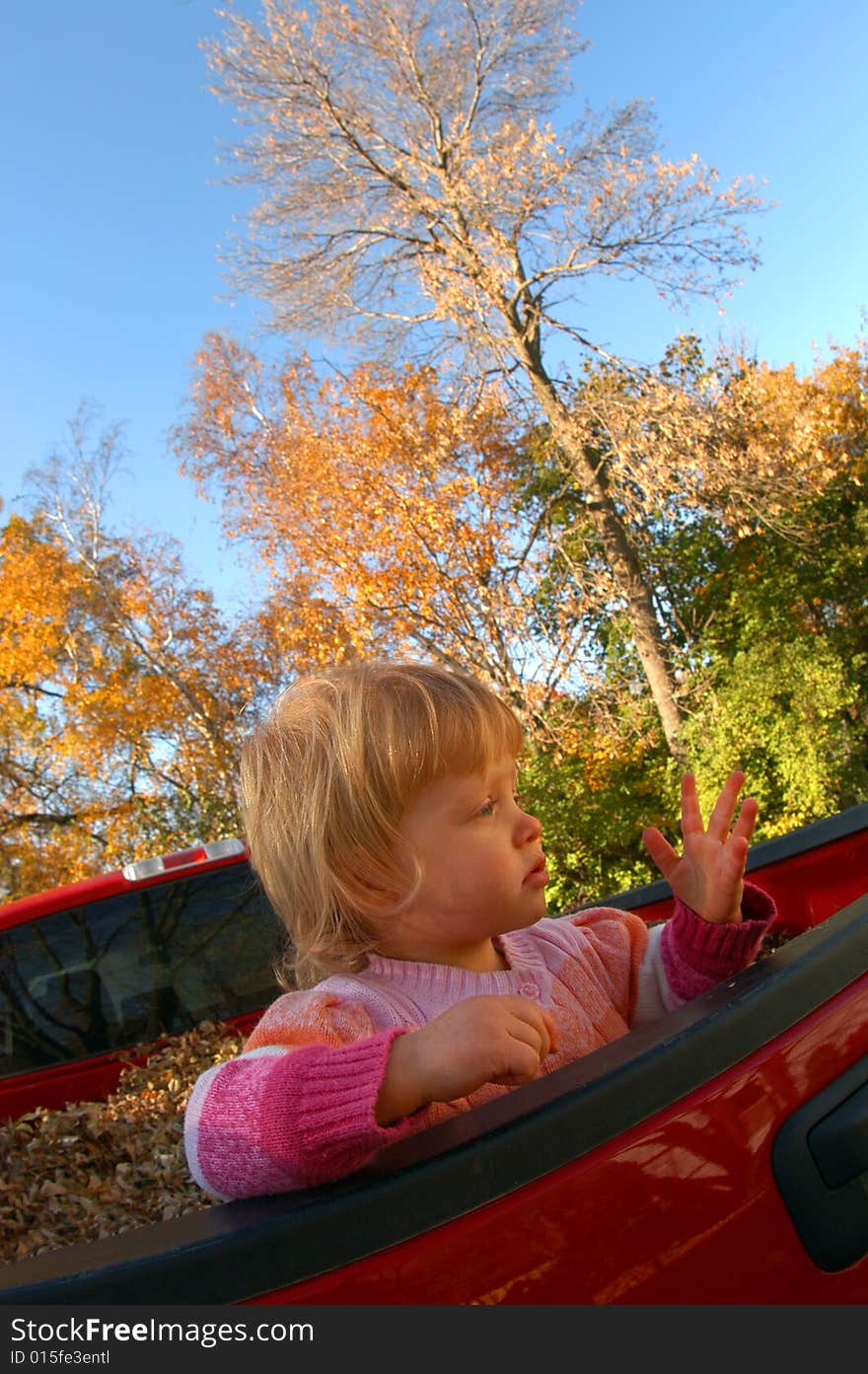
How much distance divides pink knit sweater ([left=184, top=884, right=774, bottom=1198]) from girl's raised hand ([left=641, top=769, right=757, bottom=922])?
0.10 ft

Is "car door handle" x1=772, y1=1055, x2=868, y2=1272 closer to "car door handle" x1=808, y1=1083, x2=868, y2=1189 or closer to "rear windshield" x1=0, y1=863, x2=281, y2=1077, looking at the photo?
"car door handle" x1=808, y1=1083, x2=868, y2=1189

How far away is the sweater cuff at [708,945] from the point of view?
1.69 meters

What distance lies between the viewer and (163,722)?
2339 cm

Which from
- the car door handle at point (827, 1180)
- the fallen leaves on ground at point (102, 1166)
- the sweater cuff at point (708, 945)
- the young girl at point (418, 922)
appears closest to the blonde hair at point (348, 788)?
the young girl at point (418, 922)

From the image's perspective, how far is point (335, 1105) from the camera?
111 cm

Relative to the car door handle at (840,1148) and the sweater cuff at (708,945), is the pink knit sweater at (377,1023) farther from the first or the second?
the car door handle at (840,1148)

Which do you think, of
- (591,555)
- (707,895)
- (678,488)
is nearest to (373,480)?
(591,555)

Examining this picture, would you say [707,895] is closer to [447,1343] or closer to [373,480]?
[447,1343]

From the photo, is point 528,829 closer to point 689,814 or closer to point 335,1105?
point 689,814

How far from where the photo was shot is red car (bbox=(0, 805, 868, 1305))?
2.90ft

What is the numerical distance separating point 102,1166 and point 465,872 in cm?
136

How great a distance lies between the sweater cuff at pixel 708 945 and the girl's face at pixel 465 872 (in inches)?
11.9

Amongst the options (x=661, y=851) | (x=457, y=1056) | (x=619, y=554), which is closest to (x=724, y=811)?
(x=661, y=851)

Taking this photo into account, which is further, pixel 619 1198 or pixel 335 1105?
pixel 335 1105
